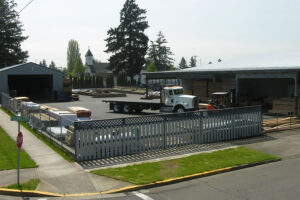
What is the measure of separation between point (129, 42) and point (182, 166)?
214 ft

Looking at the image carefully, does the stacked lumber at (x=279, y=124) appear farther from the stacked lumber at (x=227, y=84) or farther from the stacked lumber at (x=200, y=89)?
the stacked lumber at (x=200, y=89)

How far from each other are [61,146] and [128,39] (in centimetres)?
6223

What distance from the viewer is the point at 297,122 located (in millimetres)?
21625

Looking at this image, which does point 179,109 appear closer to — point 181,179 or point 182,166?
point 182,166

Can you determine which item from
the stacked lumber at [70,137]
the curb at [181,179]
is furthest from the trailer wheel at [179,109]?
the curb at [181,179]

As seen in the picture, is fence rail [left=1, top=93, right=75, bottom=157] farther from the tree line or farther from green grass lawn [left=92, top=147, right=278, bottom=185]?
the tree line

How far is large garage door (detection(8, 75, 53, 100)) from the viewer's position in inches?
2002

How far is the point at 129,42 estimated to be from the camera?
7425cm

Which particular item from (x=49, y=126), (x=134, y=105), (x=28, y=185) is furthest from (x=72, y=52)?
(x=28, y=185)

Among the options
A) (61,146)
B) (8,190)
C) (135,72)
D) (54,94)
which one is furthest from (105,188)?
(135,72)

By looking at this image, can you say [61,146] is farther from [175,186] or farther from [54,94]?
[54,94]


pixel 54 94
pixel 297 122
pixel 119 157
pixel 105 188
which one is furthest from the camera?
pixel 54 94

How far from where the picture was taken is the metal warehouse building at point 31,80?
142ft

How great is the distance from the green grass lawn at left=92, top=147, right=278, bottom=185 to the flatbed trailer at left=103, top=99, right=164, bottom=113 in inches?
542
